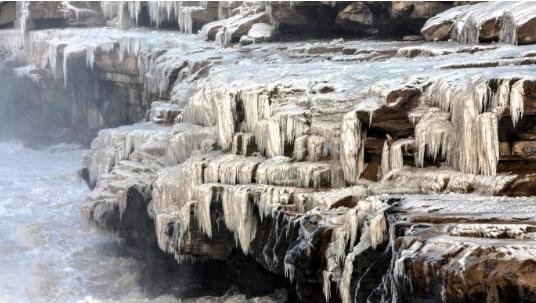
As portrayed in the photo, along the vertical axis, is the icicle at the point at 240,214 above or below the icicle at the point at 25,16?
below

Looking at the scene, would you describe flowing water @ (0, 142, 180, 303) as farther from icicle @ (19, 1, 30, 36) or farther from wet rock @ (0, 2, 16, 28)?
wet rock @ (0, 2, 16, 28)

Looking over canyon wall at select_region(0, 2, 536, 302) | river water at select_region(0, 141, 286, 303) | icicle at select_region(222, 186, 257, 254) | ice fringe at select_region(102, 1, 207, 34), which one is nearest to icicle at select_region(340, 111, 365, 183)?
canyon wall at select_region(0, 2, 536, 302)

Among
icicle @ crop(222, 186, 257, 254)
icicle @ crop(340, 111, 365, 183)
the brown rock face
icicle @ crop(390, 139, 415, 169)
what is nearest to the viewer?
icicle @ crop(390, 139, 415, 169)

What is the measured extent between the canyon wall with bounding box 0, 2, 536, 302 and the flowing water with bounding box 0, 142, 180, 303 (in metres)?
1.14

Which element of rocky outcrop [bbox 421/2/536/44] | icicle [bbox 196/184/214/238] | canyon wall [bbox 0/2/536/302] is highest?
rocky outcrop [bbox 421/2/536/44]

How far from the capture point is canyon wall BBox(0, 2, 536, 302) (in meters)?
9.45

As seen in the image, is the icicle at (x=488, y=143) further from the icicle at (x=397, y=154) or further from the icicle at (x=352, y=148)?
the icicle at (x=352, y=148)

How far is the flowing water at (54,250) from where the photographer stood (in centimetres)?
1619

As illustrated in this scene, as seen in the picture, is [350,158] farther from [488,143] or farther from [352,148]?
[488,143]

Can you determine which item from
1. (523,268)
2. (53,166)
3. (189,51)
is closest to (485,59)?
(523,268)

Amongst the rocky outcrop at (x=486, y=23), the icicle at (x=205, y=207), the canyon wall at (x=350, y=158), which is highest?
the rocky outcrop at (x=486, y=23)

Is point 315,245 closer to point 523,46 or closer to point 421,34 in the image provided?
point 523,46

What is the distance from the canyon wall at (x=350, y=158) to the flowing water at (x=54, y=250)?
114 centimetres

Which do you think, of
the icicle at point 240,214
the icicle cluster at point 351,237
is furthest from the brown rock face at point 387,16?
the icicle cluster at point 351,237
